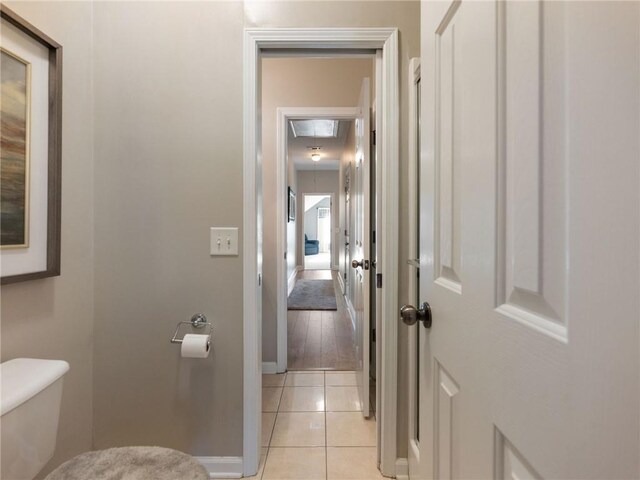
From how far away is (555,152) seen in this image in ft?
1.34

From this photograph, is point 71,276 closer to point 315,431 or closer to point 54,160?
point 54,160

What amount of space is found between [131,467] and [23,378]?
0.41m

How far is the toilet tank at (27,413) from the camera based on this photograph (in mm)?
827

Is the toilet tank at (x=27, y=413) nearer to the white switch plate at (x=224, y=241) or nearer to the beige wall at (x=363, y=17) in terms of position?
the white switch plate at (x=224, y=241)

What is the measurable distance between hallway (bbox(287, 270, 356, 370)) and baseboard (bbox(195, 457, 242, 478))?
1.18 metres

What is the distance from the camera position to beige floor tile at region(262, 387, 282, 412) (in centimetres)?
202

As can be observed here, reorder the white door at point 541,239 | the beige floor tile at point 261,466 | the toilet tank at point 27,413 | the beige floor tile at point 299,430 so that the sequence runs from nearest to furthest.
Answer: the white door at point 541,239 < the toilet tank at point 27,413 < the beige floor tile at point 261,466 < the beige floor tile at point 299,430

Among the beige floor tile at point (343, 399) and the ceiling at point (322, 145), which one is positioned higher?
the ceiling at point (322, 145)

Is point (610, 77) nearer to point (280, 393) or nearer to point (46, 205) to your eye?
point (46, 205)

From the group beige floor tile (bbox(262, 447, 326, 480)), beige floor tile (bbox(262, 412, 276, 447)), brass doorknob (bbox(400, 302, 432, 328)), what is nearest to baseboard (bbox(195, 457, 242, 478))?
beige floor tile (bbox(262, 447, 326, 480))

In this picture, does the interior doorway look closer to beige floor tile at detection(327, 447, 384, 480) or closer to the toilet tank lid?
beige floor tile at detection(327, 447, 384, 480)

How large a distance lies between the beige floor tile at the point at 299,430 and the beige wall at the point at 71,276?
898mm

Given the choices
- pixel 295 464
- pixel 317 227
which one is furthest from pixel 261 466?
pixel 317 227

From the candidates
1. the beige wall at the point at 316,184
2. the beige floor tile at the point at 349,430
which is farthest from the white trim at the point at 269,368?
the beige wall at the point at 316,184
